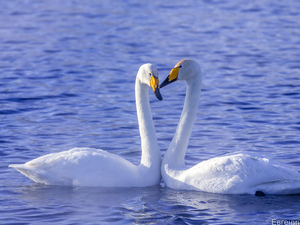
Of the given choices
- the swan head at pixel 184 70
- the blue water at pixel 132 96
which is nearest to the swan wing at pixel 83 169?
the blue water at pixel 132 96

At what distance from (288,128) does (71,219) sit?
617cm

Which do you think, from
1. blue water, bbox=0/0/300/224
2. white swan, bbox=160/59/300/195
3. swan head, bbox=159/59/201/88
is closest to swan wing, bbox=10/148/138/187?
blue water, bbox=0/0/300/224

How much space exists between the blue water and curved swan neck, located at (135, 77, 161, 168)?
51 centimetres

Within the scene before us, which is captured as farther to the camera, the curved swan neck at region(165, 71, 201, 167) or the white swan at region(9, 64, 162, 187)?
the curved swan neck at region(165, 71, 201, 167)

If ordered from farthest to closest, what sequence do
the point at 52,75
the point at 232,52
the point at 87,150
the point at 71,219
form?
the point at 232,52, the point at 52,75, the point at 87,150, the point at 71,219

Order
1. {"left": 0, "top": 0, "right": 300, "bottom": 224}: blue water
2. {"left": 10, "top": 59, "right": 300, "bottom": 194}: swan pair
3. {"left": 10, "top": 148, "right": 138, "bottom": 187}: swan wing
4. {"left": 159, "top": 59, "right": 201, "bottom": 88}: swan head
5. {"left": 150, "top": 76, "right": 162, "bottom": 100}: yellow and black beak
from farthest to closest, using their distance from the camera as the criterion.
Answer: {"left": 159, "top": 59, "right": 201, "bottom": 88}: swan head < {"left": 10, "top": 148, "right": 138, "bottom": 187}: swan wing < {"left": 150, "top": 76, "right": 162, "bottom": 100}: yellow and black beak < {"left": 10, "top": 59, "right": 300, "bottom": 194}: swan pair < {"left": 0, "top": 0, "right": 300, "bottom": 224}: blue water

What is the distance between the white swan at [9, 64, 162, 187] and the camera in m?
8.70

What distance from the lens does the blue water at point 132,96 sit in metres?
8.14

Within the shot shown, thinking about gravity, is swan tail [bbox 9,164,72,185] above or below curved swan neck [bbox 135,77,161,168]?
below

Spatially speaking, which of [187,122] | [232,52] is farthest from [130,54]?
[187,122]

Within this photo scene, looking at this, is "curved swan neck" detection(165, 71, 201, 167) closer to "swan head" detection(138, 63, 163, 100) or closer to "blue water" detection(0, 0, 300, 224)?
"blue water" detection(0, 0, 300, 224)

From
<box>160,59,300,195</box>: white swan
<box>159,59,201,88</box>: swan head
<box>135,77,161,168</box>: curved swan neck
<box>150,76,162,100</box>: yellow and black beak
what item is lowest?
<box>160,59,300,195</box>: white swan

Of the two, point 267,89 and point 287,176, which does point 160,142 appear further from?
point 267,89

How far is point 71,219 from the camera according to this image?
769cm
